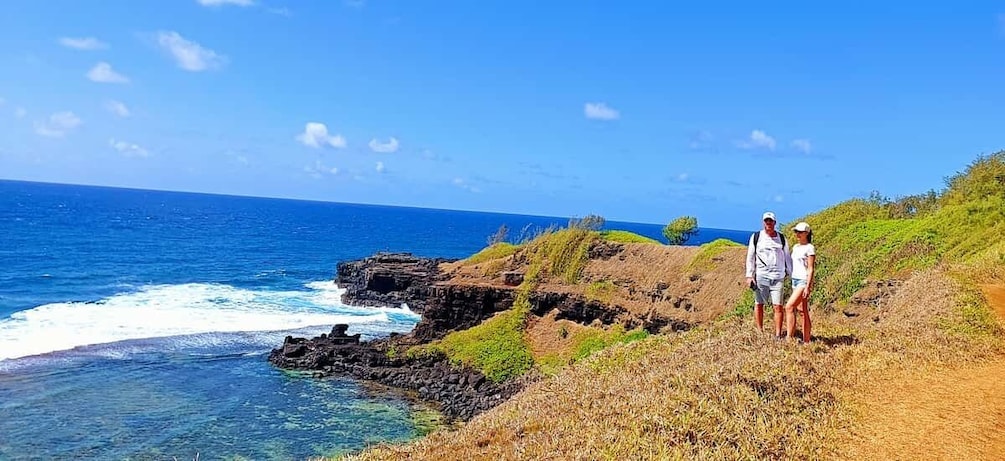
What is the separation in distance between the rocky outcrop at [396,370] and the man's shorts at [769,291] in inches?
582

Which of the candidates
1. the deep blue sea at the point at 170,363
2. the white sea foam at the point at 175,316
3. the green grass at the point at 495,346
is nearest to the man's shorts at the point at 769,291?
the deep blue sea at the point at 170,363

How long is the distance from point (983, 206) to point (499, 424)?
19440 millimetres

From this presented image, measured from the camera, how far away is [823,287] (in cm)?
1950

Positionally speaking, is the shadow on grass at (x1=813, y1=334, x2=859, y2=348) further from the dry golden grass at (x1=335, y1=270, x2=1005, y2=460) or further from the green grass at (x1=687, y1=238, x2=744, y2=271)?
the green grass at (x1=687, y1=238, x2=744, y2=271)

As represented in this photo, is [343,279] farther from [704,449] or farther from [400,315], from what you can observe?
[704,449]

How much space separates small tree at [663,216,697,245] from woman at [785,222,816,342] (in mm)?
30984

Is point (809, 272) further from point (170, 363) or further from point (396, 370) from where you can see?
point (170, 363)

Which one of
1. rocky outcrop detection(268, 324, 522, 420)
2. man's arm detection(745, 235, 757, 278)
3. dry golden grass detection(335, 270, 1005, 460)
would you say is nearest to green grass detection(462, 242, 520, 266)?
rocky outcrop detection(268, 324, 522, 420)

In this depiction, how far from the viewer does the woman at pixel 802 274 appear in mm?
10477

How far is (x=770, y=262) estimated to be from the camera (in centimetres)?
1095

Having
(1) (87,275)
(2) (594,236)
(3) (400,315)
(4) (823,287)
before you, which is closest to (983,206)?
(4) (823,287)

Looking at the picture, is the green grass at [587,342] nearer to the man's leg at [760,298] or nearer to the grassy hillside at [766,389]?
the grassy hillside at [766,389]

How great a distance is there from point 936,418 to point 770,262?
365 centimetres

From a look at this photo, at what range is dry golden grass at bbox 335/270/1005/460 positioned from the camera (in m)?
7.06
